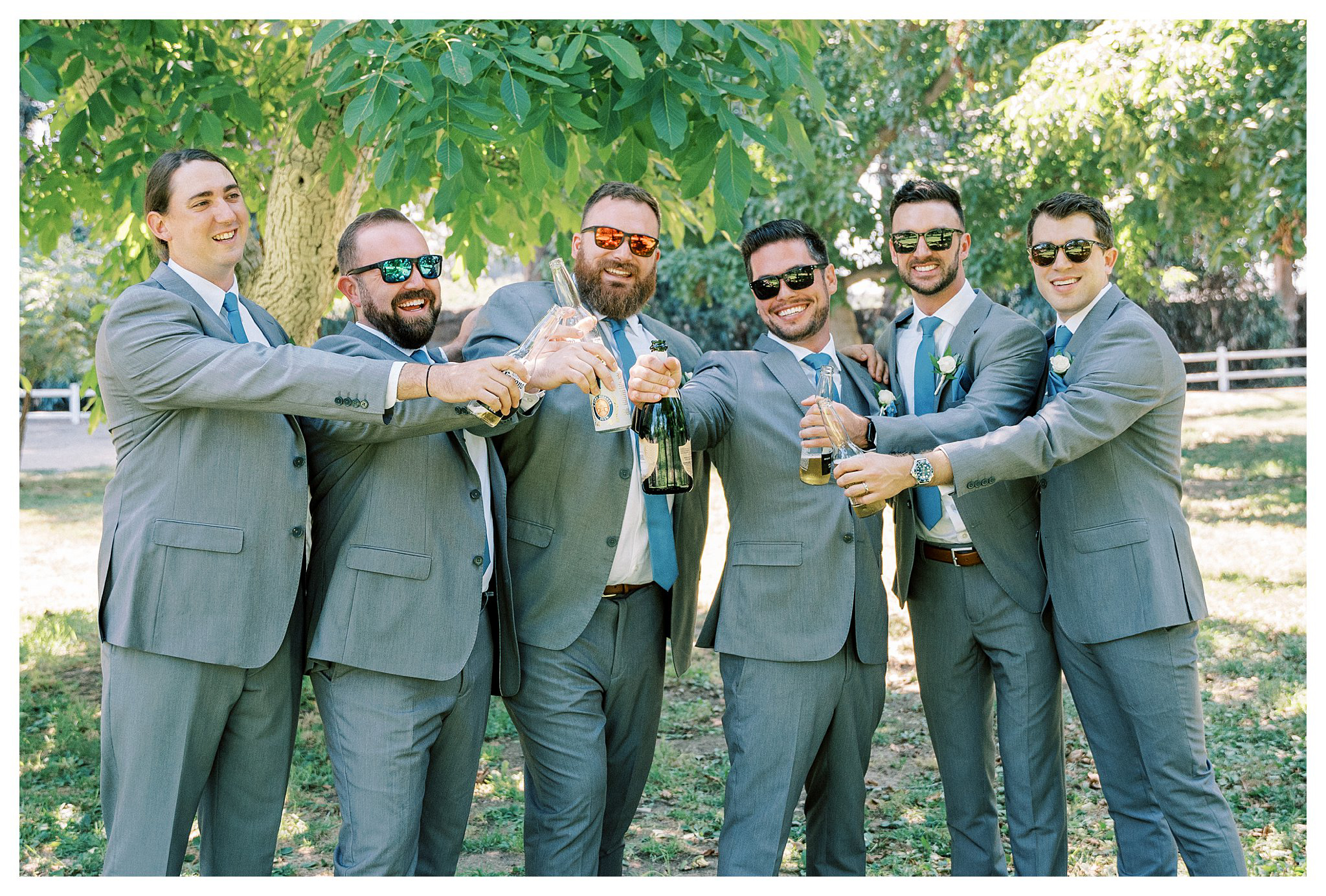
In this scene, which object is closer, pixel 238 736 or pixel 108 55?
pixel 238 736

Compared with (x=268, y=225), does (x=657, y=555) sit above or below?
below

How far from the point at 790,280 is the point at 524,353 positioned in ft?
3.39

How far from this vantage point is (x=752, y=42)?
4.41 meters

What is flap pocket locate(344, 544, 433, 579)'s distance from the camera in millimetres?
3441

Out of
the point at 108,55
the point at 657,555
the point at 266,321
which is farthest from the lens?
the point at 108,55

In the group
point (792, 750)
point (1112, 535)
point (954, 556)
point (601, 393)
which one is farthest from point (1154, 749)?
point (601, 393)

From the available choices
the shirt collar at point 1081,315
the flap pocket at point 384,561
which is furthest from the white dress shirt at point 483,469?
the shirt collar at point 1081,315

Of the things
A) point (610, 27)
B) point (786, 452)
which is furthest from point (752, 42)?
point (786, 452)

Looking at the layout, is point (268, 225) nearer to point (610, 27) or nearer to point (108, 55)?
point (108, 55)

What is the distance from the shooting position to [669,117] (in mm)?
3965

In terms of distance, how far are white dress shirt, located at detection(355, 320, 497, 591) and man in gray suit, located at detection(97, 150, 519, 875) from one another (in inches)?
17.4

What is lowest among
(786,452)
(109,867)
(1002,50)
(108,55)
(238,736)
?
(109,867)

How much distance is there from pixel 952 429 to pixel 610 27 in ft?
6.63

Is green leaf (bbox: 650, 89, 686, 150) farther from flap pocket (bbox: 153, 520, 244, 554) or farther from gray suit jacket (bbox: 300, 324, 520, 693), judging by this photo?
flap pocket (bbox: 153, 520, 244, 554)
